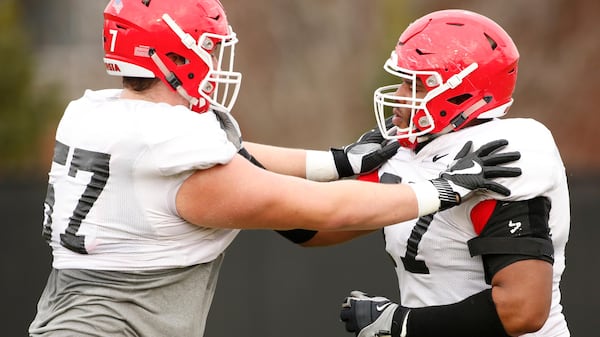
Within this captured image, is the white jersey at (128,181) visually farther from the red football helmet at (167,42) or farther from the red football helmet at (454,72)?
the red football helmet at (454,72)

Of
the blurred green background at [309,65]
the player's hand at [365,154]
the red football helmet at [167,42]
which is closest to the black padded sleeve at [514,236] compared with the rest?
the player's hand at [365,154]

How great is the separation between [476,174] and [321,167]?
81 cm

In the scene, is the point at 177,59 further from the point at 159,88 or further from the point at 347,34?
the point at 347,34

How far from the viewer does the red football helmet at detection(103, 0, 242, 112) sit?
305 cm

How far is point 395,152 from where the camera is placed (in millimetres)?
3430

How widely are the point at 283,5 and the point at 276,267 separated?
7.76 meters

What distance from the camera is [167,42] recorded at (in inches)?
120

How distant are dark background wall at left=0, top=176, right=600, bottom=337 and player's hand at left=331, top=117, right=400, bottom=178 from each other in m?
1.81

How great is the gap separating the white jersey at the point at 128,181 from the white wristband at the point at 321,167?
65 centimetres

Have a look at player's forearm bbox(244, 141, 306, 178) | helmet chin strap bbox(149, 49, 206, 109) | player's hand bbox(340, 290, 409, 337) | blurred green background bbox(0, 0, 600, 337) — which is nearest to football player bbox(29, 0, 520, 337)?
helmet chin strap bbox(149, 49, 206, 109)

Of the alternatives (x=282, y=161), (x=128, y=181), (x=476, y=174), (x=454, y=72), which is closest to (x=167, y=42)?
(x=128, y=181)

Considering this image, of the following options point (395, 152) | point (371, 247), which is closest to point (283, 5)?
point (371, 247)

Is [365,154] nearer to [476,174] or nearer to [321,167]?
[321,167]

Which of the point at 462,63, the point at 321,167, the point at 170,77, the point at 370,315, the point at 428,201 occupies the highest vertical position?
the point at 462,63
